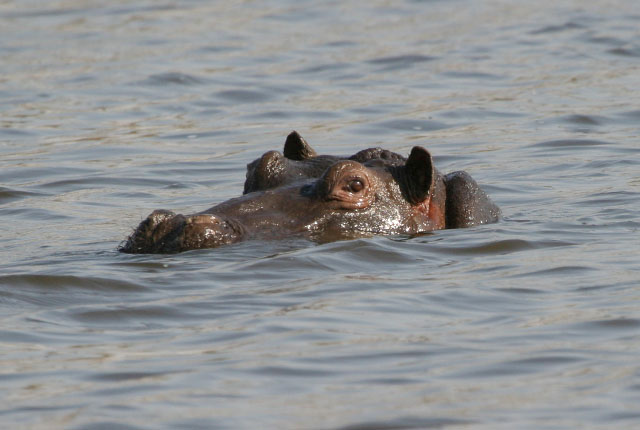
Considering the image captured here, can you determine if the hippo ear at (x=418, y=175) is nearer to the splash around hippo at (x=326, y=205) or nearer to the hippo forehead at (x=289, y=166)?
the splash around hippo at (x=326, y=205)

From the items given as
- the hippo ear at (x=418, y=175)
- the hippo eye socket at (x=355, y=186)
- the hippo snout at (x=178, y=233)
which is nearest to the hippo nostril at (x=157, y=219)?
the hippo snout at (x=178, y=233)

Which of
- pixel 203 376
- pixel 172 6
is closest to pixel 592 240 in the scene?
pixel 203 376

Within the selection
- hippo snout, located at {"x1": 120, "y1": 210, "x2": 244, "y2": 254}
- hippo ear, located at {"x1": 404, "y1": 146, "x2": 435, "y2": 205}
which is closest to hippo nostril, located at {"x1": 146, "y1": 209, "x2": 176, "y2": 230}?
hippo snout, located at {"x1": 120, "y1": 210, "x2": 244, "y2": 254}

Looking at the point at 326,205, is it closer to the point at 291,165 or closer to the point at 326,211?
the point at 326,211

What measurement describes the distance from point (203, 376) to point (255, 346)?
0.70 meters

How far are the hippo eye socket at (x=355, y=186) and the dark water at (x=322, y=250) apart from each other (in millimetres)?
496

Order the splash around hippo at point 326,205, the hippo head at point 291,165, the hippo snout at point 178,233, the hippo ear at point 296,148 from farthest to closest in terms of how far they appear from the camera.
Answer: the hippo ear at point 296,148 → the hippo head at point 291,165 → the splash around hippo at point 326,205 → the hippo snout at point 178,233

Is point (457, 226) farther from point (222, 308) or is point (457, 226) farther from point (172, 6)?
point (172, 6)

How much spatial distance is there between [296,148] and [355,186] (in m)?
1.12

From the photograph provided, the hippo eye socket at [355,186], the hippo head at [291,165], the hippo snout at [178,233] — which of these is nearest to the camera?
the hippo snout at [178,233]

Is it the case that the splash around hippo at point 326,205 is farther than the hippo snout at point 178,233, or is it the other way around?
the splash around hippo at point 326,205

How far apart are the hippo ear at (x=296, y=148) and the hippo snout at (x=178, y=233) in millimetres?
1754

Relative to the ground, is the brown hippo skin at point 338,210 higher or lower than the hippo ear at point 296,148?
lower

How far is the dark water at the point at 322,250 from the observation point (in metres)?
7.50
